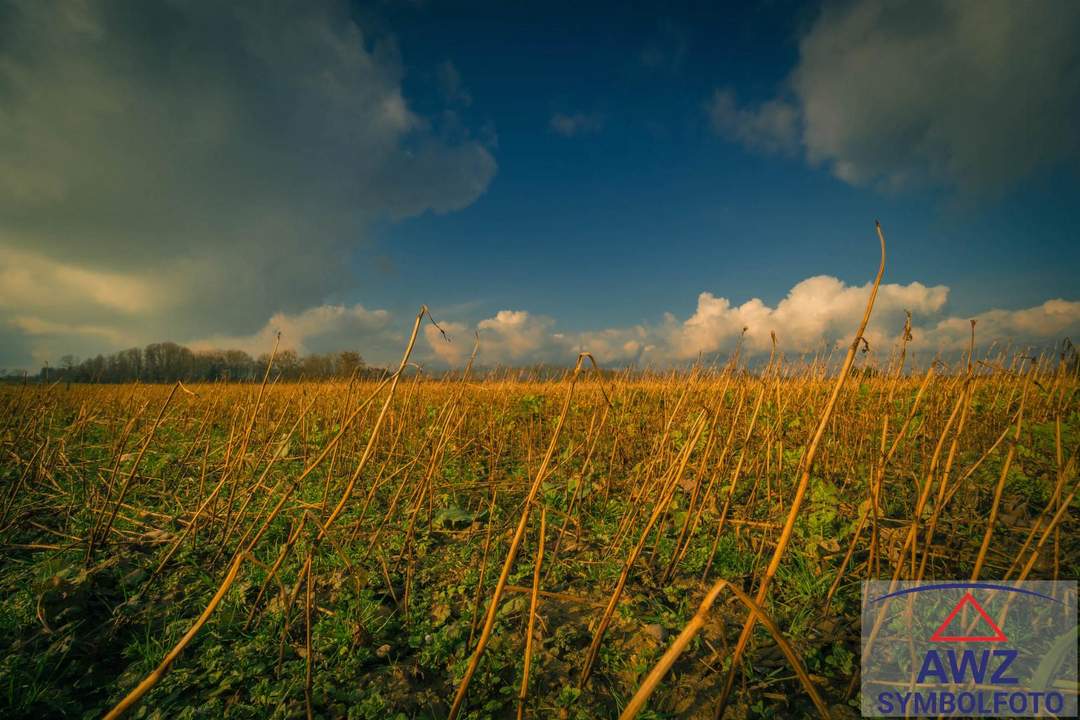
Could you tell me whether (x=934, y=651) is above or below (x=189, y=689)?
above

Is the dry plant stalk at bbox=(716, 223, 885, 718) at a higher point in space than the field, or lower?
higher

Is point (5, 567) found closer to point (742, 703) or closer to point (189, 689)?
point (189, 689)

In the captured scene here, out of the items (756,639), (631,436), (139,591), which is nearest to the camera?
(756,639)

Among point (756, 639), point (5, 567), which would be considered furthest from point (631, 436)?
point (5, 567)

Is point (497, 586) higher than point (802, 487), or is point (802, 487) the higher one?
→ point (802, 487)

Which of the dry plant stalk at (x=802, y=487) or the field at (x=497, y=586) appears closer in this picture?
the dry plant stalk at (x=802, y=487)

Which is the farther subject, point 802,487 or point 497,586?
point 497,586

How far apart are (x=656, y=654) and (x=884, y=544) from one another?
164 centimetres

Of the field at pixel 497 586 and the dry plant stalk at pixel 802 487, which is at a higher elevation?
the dry plant stalk at pixel 802 487

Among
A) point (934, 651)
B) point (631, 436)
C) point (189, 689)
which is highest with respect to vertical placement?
point (631, 436)

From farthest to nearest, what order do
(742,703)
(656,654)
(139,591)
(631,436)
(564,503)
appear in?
(631,436), (564,503), (139,591), (656,654), (742,703)

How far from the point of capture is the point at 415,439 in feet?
17.5

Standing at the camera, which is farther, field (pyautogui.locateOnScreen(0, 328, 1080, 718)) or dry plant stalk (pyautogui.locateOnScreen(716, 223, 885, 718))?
field (pyautogui.locateOnScreen(0, 328, 1080, 718))

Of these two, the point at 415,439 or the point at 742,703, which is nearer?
the point at 742,703
